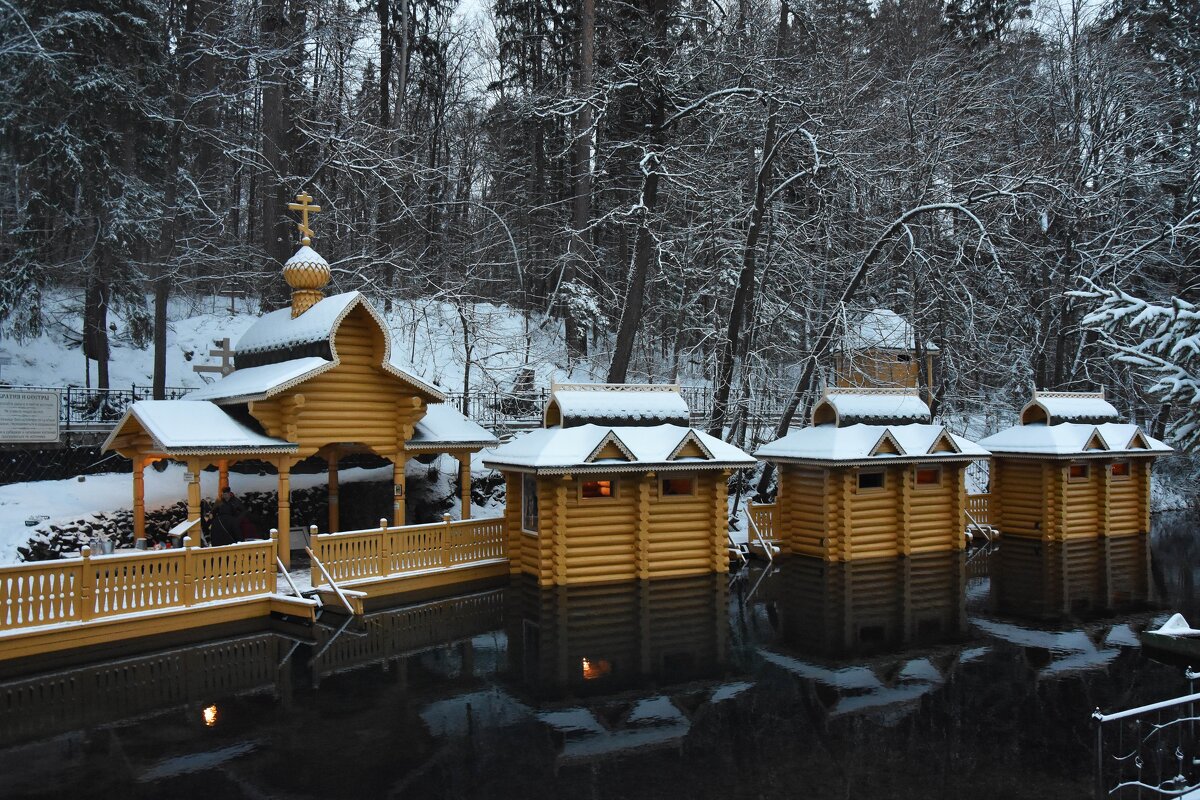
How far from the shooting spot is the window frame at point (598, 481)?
16547mm

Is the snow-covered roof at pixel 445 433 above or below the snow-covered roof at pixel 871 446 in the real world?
above

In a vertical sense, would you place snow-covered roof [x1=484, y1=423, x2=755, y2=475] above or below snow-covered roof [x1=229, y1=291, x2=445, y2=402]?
below

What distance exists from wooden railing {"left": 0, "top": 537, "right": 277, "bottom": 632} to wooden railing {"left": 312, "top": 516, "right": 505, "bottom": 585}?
3.70ft

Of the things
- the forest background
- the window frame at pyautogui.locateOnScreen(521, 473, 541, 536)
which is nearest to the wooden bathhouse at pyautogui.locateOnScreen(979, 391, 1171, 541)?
the forest background

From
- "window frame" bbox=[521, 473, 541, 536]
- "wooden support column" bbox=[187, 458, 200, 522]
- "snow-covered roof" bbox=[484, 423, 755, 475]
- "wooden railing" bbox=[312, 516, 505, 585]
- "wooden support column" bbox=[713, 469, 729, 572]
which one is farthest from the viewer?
"wooden support column" bbox=[713, 469, 729, 572]

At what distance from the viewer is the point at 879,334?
83.4 feet

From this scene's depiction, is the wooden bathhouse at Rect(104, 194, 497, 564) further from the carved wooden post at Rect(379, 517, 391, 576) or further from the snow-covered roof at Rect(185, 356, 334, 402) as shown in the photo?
the carved wooden post at Rect(379, 517, 391, 576)

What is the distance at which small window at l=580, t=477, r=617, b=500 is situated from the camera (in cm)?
1675

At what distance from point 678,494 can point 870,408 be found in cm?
621

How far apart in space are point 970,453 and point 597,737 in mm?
14871

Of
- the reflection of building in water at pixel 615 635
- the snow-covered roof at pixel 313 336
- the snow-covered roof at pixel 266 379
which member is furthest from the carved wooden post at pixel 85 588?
the reflection of building in water at pixel 615 635

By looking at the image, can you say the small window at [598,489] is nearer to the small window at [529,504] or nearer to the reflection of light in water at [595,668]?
the small window at [529,504]

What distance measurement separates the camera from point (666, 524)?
57.0 feet

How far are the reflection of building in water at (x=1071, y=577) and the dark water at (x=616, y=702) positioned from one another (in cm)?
16
